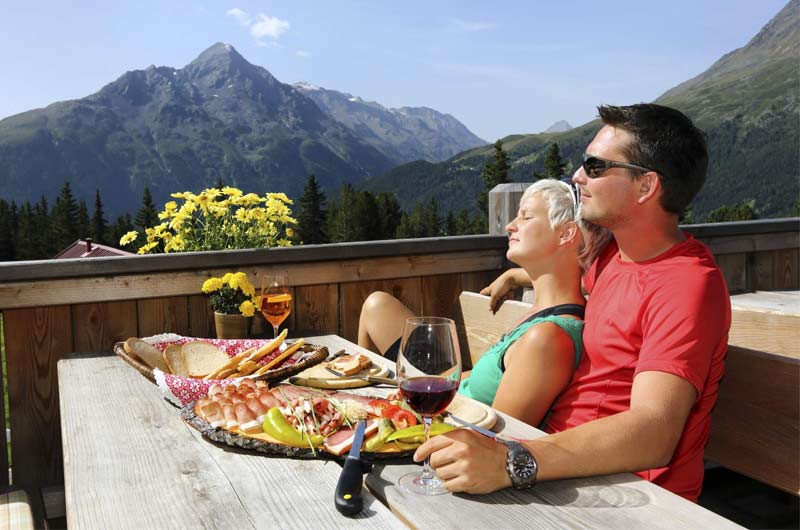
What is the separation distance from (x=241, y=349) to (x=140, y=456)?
97 cm

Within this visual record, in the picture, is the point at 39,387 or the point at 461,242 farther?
the point at 461,242

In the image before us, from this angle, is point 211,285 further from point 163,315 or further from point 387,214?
point 387,214

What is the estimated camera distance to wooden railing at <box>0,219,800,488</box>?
9.52 ft

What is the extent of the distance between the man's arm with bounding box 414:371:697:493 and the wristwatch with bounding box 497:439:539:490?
0.01 m

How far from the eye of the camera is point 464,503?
4.16 ft

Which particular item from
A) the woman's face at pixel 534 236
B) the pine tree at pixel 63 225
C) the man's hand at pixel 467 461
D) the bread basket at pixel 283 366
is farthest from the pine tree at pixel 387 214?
the man's hand at pixel 467 461

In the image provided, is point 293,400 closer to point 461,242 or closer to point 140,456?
point 140,456

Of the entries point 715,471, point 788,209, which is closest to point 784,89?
point 788,209

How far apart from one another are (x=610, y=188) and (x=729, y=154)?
163 metres

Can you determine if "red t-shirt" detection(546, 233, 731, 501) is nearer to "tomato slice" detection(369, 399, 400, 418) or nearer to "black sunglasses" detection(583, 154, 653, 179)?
"black sunglasses" detection(583, 154, 653, 179)

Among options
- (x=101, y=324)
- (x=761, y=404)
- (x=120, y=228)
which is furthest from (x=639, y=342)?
(x=120, y=228)

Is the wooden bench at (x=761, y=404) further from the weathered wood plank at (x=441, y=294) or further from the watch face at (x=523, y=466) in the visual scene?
the weathered wood plank at (x=441, y=294)

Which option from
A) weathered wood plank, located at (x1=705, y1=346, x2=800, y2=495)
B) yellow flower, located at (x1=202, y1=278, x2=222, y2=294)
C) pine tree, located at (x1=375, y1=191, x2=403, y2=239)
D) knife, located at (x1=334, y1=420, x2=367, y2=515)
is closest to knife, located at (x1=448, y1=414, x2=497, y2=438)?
knife, located at (x1=334, y1=420, x2=367, y2=515)

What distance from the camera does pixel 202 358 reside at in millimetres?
2328
